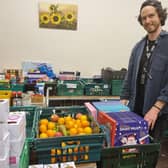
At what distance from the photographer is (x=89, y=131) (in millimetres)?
1330

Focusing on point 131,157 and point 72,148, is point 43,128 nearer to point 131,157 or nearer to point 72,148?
point 72,148

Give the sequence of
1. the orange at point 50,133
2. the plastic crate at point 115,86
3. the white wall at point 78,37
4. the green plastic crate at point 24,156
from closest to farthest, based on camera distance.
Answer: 1. the green plastic crate at point 24,156
2. the orange at point 50,133
3. the plastic crate at point 115,86
4. the white wall at point 78,37

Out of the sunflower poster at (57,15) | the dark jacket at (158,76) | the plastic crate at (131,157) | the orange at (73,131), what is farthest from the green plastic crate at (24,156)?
the sunflower poster at (57,15)

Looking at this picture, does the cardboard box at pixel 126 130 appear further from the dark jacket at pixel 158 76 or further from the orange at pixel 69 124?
the dark jacket at pixel 158 76

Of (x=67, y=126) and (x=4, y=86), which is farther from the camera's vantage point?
(x=4, y=86)

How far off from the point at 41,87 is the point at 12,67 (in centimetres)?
97

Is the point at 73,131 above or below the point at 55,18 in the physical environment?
below

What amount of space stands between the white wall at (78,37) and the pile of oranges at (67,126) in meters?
2.01

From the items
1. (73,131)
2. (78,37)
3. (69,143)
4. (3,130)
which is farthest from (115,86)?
(3,130)

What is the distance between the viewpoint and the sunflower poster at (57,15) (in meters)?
3.23

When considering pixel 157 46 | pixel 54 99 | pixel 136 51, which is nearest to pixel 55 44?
pixel 54 99

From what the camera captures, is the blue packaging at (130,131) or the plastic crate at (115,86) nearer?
the blue packaging at (130,131)

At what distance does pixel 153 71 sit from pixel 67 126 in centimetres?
76

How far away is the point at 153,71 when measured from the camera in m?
1.60
